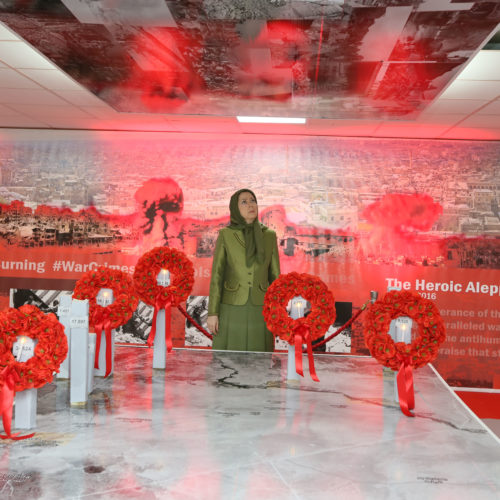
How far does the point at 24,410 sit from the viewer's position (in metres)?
A: 1.71

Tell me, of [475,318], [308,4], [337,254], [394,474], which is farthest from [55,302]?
[394,474]

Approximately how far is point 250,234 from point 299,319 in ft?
5.11

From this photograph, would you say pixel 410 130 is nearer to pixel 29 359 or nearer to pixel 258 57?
pixel 258 57

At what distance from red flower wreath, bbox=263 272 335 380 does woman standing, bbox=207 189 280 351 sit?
4.51 feet

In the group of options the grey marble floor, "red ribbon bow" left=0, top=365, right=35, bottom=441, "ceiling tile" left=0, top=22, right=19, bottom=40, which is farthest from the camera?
"ceiling tile" left=0, top=22, right=19, bottom=40

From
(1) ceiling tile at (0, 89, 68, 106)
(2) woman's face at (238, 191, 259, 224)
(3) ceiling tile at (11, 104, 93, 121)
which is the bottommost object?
(2) woman's face at (238, 191, 259, 224)

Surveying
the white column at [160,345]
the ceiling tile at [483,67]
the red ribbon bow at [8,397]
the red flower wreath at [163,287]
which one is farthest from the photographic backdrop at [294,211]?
the red ribbon bow at [8,397]

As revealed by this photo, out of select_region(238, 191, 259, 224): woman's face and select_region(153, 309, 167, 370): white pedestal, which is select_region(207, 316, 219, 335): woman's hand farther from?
select_region(153, 309, 167, 370): white pedestal

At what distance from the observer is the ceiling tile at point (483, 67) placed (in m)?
3.32

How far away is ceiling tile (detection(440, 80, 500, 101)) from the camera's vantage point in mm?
3895

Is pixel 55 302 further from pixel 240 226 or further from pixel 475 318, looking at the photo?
pixel 475 318

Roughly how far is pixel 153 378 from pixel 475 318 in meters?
4.38

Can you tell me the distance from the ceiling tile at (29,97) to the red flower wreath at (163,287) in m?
2.51

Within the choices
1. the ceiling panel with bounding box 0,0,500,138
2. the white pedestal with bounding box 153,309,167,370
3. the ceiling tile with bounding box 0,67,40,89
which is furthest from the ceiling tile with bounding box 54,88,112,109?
→ the white pedestal with bounding box 153,309,167,370
